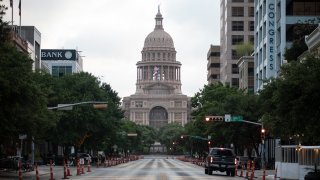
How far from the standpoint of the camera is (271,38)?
99938 mm

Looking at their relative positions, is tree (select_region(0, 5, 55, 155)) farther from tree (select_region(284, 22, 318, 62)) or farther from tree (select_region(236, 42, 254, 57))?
tree (select_region(236, 42, 254, 57))

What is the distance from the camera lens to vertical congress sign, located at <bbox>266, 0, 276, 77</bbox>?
99.3m

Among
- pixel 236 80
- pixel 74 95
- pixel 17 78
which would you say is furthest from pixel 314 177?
pixel 236 80

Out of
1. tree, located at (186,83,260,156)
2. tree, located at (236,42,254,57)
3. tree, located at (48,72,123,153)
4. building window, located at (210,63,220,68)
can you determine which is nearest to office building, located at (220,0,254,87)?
tree, located at (236,42,254,57)

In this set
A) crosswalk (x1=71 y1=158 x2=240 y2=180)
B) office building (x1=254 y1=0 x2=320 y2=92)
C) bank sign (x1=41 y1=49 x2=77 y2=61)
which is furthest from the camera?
bank sign (x1=41 y1=49 x2=77 y2=61)

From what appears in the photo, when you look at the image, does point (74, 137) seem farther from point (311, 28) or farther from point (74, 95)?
point (311, 28)

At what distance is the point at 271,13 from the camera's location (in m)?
99.3

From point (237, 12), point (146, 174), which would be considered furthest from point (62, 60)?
point (146, 174)

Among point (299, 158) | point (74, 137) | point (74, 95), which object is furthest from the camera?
point (74, 95)

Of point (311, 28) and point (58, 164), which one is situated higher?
point (311, 28)

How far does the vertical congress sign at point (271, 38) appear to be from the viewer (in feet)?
326

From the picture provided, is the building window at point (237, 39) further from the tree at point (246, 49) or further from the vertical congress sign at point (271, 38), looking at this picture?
the vertical congress sign at point (271, 38)

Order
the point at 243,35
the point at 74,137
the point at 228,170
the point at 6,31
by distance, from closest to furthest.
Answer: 1. the point at 6,31
2. the point at 228,170
3. the point at 74,137
4. the point at 243,35

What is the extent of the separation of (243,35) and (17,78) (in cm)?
12405
